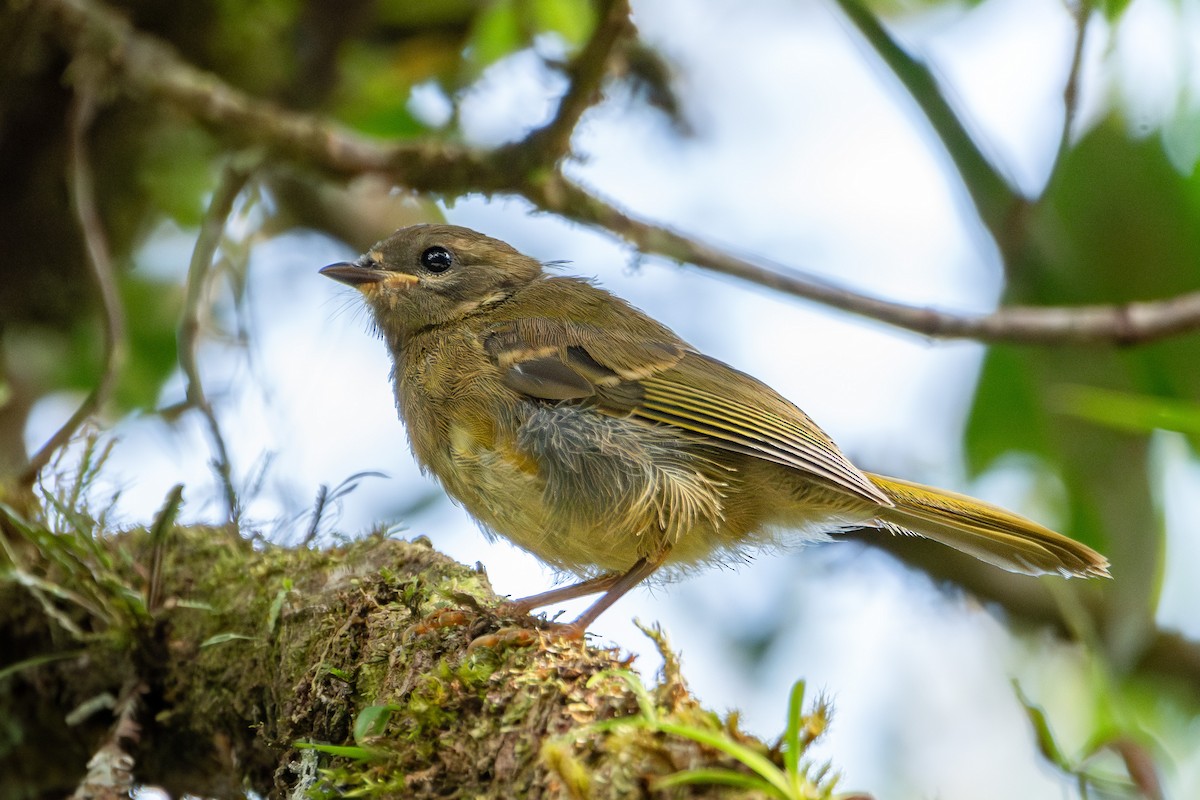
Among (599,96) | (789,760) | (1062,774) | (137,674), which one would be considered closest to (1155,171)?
(599,96)

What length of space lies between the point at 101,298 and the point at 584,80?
1.73 meters

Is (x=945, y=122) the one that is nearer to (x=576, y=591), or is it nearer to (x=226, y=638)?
(x=576, y=591)

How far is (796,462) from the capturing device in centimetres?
316

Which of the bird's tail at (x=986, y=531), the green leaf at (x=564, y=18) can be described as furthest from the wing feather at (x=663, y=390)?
the green leaf at (x=564, y=18)

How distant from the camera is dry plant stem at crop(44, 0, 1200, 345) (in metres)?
3.53

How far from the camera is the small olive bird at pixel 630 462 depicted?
3.08m

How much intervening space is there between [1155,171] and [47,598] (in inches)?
146

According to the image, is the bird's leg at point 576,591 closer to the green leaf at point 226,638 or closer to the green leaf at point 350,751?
the green leaf at point 226,638

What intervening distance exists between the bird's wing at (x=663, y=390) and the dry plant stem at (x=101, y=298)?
3.83ft

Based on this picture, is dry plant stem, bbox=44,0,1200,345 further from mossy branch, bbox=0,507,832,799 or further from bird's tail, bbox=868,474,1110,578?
mossy branch, bbox=0,507,832,799

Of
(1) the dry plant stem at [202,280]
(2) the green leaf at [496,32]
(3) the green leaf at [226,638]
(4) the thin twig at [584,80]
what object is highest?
(2) the green leaf at [496,32]

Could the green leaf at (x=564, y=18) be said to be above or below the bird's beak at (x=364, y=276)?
above

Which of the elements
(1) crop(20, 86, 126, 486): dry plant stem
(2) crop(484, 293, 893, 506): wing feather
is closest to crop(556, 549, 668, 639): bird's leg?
(2) crop(484, 293, 893, 506): wing feather

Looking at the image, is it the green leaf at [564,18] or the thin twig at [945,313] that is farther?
the green leaf at [564,18]
